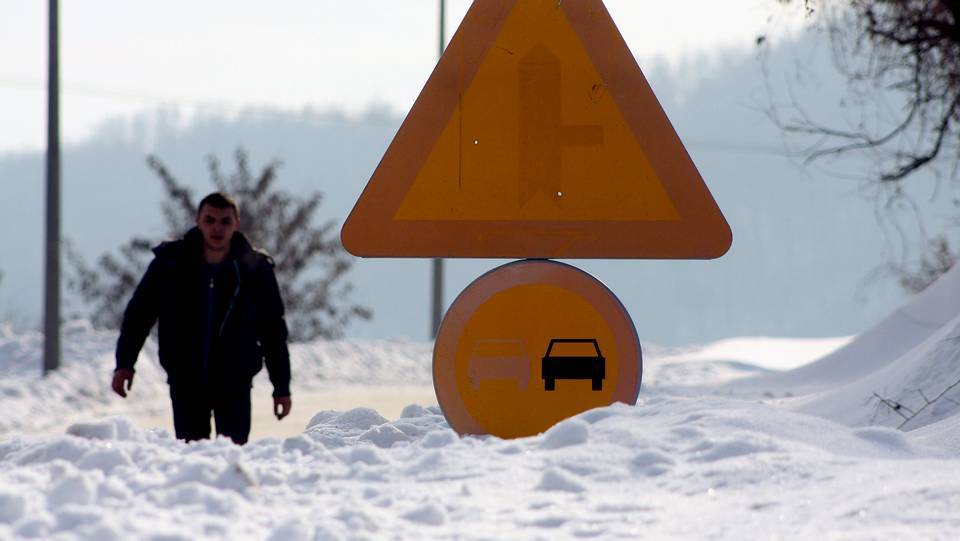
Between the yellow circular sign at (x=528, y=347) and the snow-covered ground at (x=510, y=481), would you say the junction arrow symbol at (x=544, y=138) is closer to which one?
the yellow circular sign at (x=528, y=347)

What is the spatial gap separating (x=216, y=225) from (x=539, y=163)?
158 centimetres

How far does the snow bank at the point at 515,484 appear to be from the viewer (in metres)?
3.60

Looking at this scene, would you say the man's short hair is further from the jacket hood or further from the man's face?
the jacket hood

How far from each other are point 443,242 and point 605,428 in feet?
2.87

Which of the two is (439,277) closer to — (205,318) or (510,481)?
(205,318)

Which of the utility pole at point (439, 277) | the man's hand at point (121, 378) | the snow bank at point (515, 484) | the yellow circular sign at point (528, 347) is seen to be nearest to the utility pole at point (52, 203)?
the utility pole at point (439, 277)

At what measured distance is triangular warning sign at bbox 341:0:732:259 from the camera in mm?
4758

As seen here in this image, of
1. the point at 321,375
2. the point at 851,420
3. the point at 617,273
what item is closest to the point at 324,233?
the point at 321,375

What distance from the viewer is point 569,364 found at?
4.77 metres

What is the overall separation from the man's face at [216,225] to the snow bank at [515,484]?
1052 millimetres

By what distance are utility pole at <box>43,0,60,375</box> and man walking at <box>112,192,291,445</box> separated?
31.5 ft

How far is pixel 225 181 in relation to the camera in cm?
3041

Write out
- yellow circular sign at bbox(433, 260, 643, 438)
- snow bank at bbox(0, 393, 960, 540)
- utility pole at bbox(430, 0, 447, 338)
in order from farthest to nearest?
utility pole at bbox(430, 0, 447, 338), yellow circular sign at bbox(433, 260, 643, 438), snow bank at bbox(0, 393, 960, 540)

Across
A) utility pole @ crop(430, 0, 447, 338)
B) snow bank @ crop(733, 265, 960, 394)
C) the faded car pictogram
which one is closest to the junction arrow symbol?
the faded car pictogram
